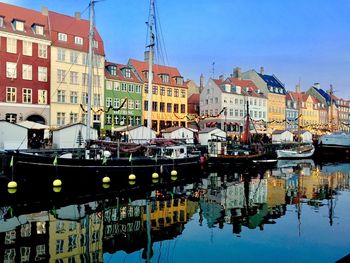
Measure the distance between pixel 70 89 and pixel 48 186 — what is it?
3091 centimetres

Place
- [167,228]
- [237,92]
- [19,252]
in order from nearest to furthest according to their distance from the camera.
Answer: [19,252]
[167,228]
[237,92]

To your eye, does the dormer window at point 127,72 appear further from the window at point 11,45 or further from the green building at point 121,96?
the window at point 11,45

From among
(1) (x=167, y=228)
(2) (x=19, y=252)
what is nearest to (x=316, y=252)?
(1) (x=167, y=228)

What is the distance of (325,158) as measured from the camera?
2566 inches

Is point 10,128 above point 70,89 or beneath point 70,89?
beneath

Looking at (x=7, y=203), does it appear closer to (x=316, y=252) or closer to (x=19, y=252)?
(x=19, y=252)

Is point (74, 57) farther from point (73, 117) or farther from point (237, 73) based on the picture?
point (237, 73)

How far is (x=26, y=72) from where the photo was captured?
167ft

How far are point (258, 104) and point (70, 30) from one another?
164 feet

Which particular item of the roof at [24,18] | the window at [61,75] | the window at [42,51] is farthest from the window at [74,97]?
the roof at [24,18]

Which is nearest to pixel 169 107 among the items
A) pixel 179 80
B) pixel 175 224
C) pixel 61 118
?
pixel 179 80

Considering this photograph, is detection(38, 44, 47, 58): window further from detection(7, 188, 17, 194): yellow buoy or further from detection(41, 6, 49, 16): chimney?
detection(7, 188, 17, 194): yellow buoy

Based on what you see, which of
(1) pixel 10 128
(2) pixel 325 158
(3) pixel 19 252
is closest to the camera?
(3) pixel 19 252

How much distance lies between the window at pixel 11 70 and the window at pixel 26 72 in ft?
4.00
